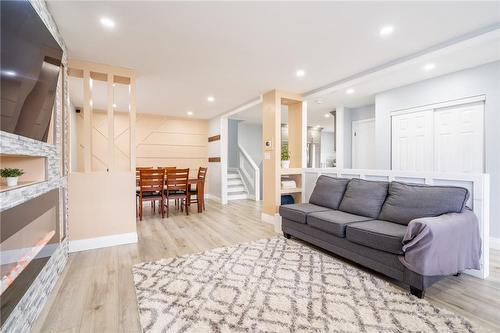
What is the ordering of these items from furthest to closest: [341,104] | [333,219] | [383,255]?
[341,104], [333,219], [383,255]

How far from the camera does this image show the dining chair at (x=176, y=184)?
4867mm

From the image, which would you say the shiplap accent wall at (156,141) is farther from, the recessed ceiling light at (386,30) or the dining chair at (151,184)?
the recessed ceiling light at (386,30)

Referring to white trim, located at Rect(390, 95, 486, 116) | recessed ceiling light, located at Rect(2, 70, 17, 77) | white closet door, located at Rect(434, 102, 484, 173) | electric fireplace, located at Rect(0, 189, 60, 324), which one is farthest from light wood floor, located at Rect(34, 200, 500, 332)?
white trim, located at Rect(390, 95, 486, 116)

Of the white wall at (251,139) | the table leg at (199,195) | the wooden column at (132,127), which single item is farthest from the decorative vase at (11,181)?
the white wall at (251,139)

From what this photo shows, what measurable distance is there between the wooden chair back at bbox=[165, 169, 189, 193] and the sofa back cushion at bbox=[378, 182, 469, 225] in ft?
12.0

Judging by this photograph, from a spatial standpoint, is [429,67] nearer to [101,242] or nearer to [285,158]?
[285,158]

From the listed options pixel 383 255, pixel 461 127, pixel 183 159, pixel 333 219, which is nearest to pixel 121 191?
pixel 333 219

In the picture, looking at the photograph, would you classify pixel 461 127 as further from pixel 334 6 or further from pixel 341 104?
pixel 334 6

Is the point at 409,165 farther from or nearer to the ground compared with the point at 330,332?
farther from the ground

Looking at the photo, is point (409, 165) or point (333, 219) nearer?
point (333, 219)

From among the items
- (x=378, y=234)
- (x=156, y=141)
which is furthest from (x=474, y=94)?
(x=156, y=141)

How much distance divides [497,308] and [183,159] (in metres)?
7.03

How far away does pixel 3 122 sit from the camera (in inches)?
53.2

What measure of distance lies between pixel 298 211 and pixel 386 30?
2305 millimetres
